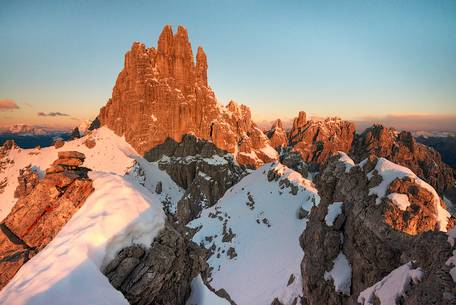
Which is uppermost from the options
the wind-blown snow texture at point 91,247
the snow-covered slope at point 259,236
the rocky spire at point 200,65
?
the rocky spire at point 200,65

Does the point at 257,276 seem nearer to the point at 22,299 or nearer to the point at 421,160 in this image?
the point at 22,299

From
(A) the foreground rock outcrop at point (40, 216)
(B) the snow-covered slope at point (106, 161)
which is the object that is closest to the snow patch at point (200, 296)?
(A) the foreground rock outcrop at point (40, 216)

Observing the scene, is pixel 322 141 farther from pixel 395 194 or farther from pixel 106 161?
pixel 395 194

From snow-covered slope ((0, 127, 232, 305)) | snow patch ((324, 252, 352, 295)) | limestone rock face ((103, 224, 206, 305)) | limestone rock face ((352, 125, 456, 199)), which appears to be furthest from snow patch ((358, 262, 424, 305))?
limestone rock face ((352, 125, 456, 199))

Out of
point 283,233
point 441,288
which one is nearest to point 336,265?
point 441,288

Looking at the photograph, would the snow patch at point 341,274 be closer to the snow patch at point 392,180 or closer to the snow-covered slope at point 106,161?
the snow patch at point 392,180

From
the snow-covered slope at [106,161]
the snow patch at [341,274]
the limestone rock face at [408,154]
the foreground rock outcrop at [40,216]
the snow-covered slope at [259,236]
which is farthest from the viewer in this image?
the limestone rock face at [408,154]

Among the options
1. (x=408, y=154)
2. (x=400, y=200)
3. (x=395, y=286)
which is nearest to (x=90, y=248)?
(x=395, y=286)

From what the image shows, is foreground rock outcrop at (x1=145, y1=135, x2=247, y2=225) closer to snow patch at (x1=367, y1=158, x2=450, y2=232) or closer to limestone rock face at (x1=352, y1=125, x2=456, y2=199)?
limestone rock face at (x1=352, y1=125, x2=456, y2=199)
